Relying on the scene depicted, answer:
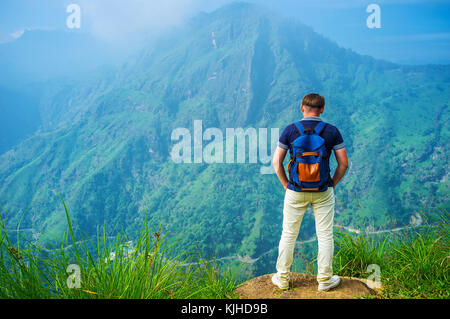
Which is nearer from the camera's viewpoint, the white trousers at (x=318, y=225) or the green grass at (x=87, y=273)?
the green grass at (x=87, y=273)

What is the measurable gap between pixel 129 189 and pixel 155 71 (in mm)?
75317

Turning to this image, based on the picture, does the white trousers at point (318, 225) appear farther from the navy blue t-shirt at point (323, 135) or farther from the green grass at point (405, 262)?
the green grass at point (405, 262)

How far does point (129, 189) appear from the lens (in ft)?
278

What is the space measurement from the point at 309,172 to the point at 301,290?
958mm

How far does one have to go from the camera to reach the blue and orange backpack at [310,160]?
2.26 metres

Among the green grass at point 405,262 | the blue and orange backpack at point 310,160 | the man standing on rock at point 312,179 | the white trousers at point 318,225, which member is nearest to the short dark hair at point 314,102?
the man standing on rock at point 312,179

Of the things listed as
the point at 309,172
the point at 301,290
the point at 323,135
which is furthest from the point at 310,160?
the point at 301,290

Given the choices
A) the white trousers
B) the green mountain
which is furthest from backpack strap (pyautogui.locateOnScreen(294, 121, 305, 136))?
the green mountain

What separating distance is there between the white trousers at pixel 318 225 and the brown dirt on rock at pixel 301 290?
0.39 ft

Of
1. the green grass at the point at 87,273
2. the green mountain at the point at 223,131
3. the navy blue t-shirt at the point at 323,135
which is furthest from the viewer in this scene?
the green mountain at the point at 223,131

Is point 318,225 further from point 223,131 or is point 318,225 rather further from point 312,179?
point 223,131

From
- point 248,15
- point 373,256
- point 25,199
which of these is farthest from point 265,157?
point 248,15

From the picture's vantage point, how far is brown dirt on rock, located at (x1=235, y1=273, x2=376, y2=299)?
7.37 ft
